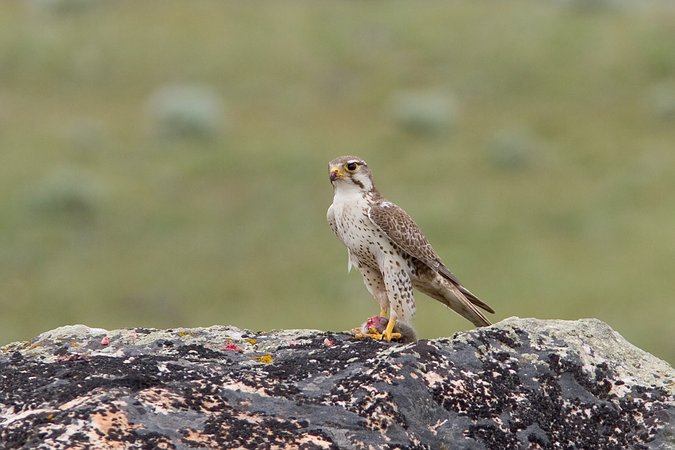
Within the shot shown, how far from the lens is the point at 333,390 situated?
536 centimetres

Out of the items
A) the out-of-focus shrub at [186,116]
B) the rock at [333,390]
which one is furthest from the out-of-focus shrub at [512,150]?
the rock at [333,390]

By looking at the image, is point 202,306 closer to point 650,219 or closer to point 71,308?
point 71,308

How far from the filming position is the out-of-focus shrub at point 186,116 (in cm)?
2977

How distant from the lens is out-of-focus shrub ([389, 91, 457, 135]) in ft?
97.3

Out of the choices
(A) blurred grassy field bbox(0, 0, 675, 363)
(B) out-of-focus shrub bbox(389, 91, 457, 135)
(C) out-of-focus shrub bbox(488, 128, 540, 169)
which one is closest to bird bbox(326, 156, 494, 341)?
(A) blurred grassy field bbox(0, 0, 675, 363)

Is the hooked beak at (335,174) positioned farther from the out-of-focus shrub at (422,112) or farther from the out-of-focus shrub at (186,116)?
the out-of-focus shrub at (186,116)

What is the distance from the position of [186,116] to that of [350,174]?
22.8 meters

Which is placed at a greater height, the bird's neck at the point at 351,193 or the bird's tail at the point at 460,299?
the bird's neck at the point at 351,193

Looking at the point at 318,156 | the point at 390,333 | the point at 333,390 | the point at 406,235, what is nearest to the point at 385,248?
the point at 406,235

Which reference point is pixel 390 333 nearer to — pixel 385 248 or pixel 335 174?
pixel 385 248

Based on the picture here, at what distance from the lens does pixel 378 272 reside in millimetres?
7641

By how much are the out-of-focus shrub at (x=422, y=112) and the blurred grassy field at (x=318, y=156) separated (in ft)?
0.21

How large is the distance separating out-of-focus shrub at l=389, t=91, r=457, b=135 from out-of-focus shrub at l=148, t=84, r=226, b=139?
3865mm

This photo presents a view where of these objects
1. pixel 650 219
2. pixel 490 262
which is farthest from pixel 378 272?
pixel 650 219
